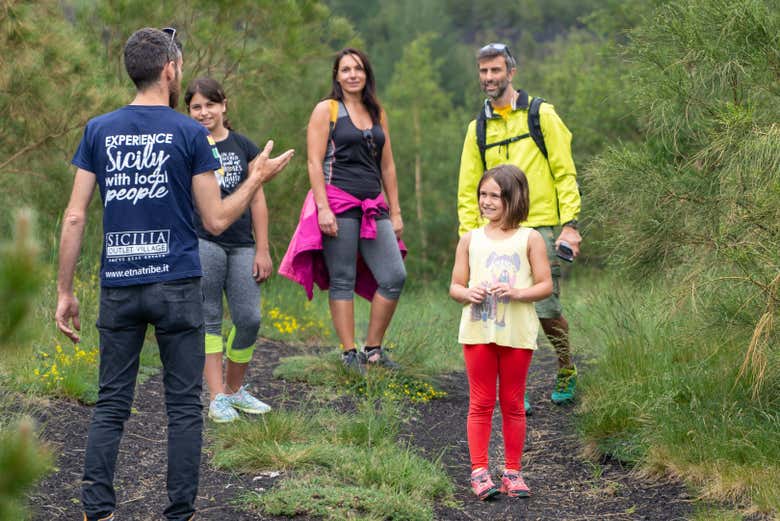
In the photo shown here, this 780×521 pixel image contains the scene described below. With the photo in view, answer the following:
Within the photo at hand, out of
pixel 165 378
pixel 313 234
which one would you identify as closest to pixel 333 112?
pixel 313 234

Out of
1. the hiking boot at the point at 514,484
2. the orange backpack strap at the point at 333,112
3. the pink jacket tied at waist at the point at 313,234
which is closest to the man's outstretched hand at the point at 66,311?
the hiking boot at the point at 514,484

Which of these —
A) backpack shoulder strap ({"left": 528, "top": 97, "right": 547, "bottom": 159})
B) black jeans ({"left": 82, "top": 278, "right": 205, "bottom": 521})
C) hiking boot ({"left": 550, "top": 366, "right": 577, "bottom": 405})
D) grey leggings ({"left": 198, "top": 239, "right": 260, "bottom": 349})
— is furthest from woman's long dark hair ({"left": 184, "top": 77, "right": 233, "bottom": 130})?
hiking boot ({"left": 550, "top": 366, "right": 577, "bottom": 405})

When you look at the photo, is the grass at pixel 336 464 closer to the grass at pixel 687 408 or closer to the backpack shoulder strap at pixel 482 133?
the grass at pixel 687 408

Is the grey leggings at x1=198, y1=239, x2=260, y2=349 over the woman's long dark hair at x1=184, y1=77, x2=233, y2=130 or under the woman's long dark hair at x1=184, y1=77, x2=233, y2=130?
under

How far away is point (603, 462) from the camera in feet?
16.2

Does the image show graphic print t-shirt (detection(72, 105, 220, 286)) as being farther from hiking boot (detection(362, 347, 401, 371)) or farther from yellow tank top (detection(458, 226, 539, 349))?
hiking boot (detection(362, 347, 401, 371))

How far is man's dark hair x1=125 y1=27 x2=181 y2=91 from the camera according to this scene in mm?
3482

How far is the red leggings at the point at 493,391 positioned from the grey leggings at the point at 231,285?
131 centimetres

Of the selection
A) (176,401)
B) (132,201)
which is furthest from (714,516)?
(132,201)

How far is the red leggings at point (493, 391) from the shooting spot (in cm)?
428

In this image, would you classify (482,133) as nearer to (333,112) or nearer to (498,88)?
(498,88)

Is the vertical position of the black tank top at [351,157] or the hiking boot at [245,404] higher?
the black tank top at [351,157]

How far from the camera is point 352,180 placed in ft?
19.2

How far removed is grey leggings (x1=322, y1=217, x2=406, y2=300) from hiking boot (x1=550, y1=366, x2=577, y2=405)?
1046mm
